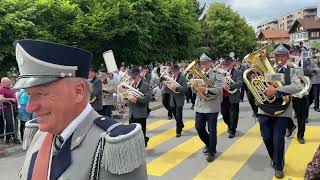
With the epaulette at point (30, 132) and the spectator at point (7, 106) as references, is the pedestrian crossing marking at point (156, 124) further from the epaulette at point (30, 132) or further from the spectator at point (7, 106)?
the epaulette at point (30, 132)

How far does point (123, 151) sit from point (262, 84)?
20.1 feet

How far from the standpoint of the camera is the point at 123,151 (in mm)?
2053

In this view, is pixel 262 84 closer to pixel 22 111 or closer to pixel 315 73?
pixel 22 111

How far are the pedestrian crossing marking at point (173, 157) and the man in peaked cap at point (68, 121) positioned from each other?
19.7ft

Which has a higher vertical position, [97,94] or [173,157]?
[97,94]

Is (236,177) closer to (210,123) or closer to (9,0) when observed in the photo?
(210,123)

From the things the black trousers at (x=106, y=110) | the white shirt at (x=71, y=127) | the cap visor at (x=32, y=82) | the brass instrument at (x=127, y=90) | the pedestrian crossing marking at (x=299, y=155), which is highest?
the cap visor at (x=32, y=82)

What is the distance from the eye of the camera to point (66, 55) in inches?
88.7

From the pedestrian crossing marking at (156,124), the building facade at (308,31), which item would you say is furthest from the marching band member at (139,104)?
the building facade at (308,31)

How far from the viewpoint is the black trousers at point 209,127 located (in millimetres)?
8975

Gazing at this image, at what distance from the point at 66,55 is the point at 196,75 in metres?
7.40

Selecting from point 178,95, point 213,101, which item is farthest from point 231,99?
point 213,101

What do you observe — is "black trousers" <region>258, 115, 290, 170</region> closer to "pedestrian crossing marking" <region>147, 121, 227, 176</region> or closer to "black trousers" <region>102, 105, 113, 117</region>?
"pedestrian crossing marking" <region>147, 121, 227, 176</region>

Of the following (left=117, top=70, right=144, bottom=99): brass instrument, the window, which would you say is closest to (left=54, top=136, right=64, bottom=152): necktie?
(left=117, top=70, right=144, bottom=99): brass instrument
